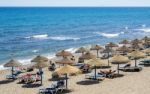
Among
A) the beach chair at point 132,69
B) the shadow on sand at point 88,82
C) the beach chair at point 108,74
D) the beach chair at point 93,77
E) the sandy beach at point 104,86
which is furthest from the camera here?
the beach chair at point 132,69

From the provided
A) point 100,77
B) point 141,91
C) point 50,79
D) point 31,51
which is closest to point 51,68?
point 50,79

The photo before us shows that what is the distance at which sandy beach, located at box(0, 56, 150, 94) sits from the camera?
64.7ft

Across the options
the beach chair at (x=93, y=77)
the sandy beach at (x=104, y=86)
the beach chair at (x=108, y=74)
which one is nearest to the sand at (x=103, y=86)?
the sandy beach at (x=104, y=86)

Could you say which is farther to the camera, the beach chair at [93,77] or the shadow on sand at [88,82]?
the beach chair at [93,77]

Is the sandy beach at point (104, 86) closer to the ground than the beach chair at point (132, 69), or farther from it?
closer to the ground

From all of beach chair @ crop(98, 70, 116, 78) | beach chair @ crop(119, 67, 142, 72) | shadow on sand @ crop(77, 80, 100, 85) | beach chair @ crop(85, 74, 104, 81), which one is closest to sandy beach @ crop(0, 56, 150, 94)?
shadow on sand @ crop(77, 80, 100, 85)

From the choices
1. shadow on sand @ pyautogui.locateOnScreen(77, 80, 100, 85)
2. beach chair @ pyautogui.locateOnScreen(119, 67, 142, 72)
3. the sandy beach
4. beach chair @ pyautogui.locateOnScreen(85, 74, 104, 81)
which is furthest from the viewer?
beach chair @ pyautogui.locateOnScreen(119, 67, 142, 72)

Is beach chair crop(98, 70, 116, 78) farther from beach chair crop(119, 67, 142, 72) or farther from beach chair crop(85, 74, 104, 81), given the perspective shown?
beach chair crop(119, 67, 142, 72)

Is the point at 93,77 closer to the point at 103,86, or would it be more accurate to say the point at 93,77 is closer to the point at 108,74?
the point at 108,74

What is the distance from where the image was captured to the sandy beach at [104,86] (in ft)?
64.7

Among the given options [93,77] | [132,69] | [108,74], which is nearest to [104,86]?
[93,77]

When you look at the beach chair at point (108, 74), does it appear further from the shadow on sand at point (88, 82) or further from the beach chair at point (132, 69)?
the beach chair at point (132, 69)

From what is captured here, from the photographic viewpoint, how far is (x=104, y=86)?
20859mm

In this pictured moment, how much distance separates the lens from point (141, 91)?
19.4m
